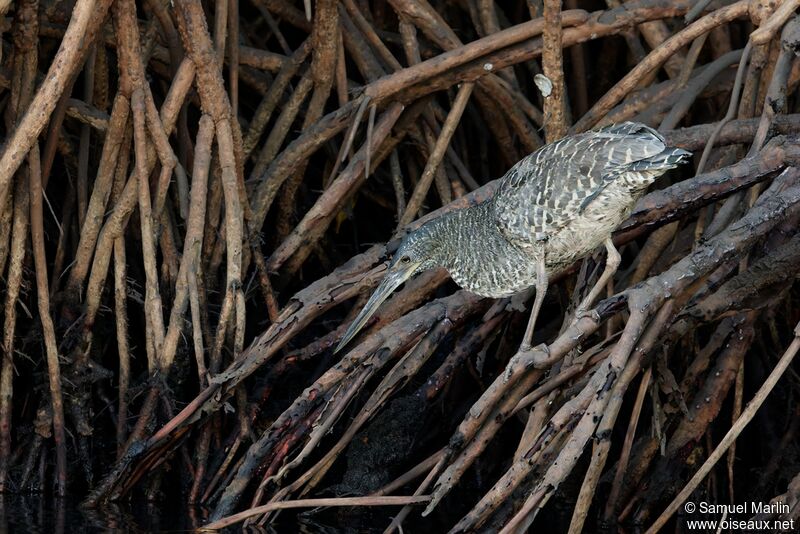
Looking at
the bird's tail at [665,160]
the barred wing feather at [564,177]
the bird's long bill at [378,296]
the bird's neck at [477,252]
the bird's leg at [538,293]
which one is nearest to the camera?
the bird's tail at [665,160]

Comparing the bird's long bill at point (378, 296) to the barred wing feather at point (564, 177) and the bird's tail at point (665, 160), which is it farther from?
the bird's tail at point (665, 160)

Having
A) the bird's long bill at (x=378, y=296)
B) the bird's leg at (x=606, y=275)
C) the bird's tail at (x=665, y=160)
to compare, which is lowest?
the bird's leg at (x=606, y=275)

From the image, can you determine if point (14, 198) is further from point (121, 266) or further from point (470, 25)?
point (470, 25)

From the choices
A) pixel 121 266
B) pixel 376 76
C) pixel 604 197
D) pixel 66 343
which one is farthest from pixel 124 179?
pixel 604 197

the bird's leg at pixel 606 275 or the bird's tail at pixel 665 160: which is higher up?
the bird's tail at pixel 665 160

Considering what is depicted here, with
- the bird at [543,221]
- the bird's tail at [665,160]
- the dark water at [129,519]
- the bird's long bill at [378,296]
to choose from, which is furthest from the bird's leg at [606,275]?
the dark water at [129,519]

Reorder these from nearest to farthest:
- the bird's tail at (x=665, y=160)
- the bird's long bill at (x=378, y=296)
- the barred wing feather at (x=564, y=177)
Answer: the bird's tail at (x=665, y=160) → the barred wing feather at (x=564, y=177) → the bird's long bill at (x=378, y=296)

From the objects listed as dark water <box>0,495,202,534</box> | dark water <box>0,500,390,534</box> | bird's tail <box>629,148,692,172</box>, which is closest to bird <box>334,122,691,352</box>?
bird's tail <box>629,148,692,172</box>

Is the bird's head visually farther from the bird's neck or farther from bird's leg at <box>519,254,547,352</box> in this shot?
bird's leg at <box>519,254,547,352</box>

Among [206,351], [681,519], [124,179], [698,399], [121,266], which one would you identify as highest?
[124,179]

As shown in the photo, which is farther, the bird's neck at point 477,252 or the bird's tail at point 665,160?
the bird's neck at point 477,252
